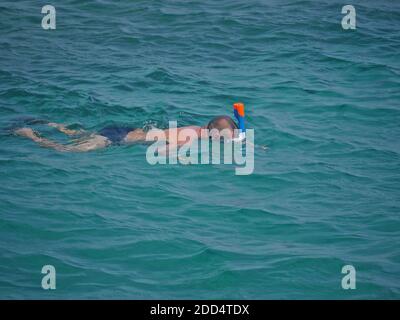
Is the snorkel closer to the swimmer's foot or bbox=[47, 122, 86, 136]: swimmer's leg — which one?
bbox=[47, 122, 86, 136]: swimmer's leg

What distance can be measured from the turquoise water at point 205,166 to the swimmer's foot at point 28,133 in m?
0.19

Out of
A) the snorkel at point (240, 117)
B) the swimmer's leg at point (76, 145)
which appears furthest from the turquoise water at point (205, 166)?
the snorkel at point (240, 117)

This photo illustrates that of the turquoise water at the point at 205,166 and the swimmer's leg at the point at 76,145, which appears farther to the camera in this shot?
the swimmer's leg at the point at 76,145

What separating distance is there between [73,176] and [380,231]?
151 inches

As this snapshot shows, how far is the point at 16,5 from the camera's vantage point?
15922mm

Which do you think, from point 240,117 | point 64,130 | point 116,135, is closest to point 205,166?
point 240,117

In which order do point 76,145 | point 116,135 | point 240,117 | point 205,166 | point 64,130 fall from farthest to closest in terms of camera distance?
point 64,130
point 116,135
point 76,145
point 205,166
point 240,117

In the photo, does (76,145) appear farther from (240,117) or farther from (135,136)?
(240,117)

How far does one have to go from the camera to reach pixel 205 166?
945cm

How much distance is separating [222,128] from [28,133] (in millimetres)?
2836

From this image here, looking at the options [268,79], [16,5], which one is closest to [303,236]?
[268,79]

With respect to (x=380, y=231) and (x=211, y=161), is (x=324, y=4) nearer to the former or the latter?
(x=211, y=161)

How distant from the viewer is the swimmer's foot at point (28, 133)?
32.4 feet

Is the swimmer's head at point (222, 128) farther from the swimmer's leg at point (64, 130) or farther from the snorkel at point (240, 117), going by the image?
the swimmer's leg at point (64, 130)
